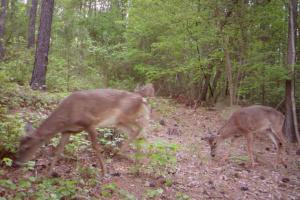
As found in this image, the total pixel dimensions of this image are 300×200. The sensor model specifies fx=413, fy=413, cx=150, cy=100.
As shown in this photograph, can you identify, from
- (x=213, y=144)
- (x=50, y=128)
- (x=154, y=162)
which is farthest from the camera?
(x=213, y=144)

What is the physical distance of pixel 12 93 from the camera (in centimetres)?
869

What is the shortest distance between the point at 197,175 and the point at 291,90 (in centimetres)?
659

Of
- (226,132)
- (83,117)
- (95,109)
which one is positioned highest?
(95,109)

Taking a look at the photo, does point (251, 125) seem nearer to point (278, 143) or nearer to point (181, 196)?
point (278, 143)

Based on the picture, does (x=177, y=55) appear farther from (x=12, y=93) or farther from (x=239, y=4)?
(x=12, y=93)

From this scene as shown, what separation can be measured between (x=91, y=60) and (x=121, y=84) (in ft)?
6.52

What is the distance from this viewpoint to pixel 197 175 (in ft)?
27.6

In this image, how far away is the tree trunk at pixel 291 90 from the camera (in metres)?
13.2

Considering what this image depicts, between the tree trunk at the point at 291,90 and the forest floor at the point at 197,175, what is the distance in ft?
2.51

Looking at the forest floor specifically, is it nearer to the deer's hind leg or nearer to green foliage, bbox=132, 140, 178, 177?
green foliage, bbox=132, 140, 178, 177

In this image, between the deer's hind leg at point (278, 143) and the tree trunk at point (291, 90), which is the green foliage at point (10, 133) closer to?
the deer's hind leg at point (278, 143)

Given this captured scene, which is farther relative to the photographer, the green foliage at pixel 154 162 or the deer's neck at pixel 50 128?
the green foliage at pixel 154 162

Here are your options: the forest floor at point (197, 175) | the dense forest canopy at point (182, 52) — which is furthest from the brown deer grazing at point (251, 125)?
the dense forest canopy at point (182, 52)

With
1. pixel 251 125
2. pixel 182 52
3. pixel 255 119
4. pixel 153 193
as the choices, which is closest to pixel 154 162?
pixel 153 193
